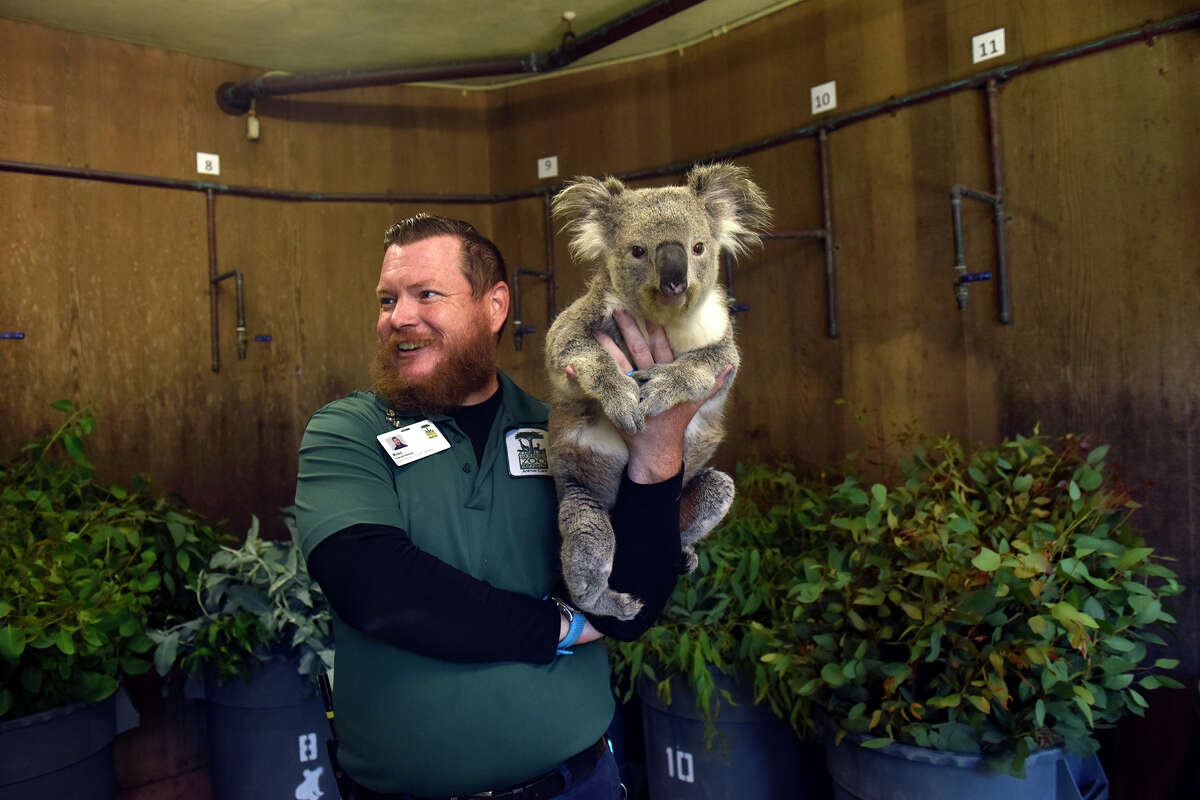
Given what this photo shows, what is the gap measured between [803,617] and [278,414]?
325 centimetres

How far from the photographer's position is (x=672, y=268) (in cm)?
173

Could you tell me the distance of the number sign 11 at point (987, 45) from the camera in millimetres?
3303

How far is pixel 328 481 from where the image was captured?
1576mm

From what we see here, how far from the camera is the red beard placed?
1.81 m

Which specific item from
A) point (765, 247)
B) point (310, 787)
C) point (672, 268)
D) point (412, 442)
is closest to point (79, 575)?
point (310, 787)

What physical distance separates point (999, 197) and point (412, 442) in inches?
107

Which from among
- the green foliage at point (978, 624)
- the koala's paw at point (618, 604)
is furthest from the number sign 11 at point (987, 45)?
the koala's paw at point (618, 604)

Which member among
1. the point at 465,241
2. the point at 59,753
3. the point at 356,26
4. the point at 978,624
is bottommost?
the point at 59,753

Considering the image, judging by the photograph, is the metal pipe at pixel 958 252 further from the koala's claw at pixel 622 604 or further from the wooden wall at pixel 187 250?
the wooden wall at pixel 187 250

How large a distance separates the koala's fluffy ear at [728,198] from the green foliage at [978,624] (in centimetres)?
82

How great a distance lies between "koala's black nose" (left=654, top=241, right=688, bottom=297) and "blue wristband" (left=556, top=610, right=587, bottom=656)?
71 centimetres

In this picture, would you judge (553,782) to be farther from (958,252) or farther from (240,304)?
(240,304)

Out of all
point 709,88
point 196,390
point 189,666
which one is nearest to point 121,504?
point 189,666

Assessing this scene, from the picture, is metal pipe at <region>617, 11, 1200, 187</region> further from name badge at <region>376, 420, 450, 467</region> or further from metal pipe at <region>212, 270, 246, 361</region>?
name badge at <region>376, 420, 450, 467</region>
